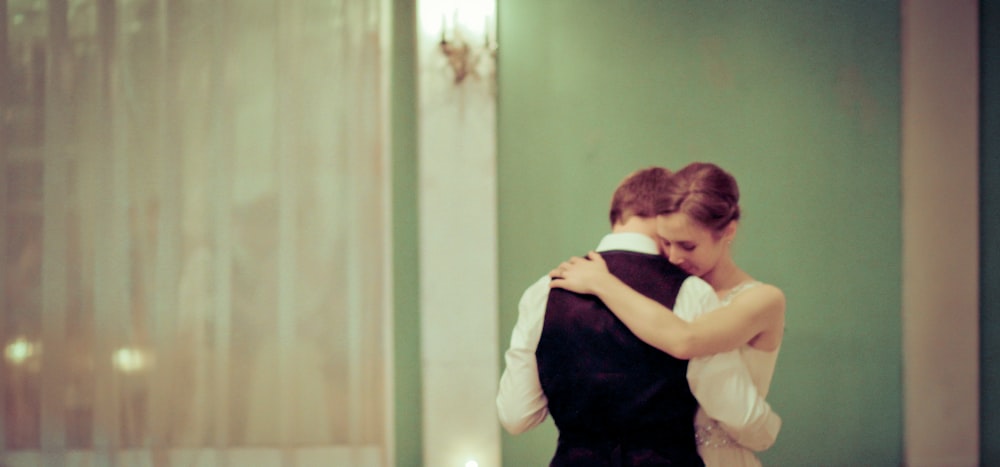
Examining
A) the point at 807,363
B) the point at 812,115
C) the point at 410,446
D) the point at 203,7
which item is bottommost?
the point at 410,446

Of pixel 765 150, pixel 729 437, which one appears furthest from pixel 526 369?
pixel 765 150

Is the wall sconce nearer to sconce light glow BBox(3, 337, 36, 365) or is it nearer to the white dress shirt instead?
the white dress shirt

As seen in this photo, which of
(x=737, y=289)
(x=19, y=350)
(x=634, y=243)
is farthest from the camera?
(x=19, y=350)

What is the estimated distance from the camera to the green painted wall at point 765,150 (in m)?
3.39

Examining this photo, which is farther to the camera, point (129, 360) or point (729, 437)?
point (129, 360)

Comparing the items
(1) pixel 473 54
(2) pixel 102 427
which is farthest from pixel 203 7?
(2) pixel 102 427

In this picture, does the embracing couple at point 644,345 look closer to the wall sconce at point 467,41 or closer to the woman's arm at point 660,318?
the woman's arm at point 660,318

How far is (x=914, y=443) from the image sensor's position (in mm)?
3328

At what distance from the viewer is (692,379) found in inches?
67.1

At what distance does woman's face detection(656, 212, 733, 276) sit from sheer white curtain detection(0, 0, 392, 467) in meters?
1.85

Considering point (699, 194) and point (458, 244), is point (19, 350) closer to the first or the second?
point (458, 244)

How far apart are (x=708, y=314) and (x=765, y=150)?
1.92m

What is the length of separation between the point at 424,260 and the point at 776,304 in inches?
70.5

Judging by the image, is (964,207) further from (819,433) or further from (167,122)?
(167,122)
